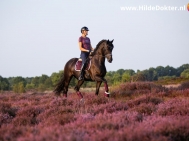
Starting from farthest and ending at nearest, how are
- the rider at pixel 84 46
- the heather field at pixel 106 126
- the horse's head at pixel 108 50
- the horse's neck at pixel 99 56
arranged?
the rider at pixel 84 46, the horse's neck at pixel 99 56, the horse's head at pixel 108 50, the heather field at pixel 106 126

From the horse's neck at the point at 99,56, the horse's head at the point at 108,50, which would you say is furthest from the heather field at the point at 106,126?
the horse's neck at the point at 99,56

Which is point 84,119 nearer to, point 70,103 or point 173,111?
point 173,111

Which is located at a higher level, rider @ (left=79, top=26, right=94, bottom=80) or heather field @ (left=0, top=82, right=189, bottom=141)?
rider @ (left=79, top=26, right=94, bottom=80)

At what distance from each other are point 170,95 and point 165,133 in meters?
7.90

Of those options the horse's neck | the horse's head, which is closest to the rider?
the horse's neck

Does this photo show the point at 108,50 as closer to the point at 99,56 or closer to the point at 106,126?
the point at 99,56

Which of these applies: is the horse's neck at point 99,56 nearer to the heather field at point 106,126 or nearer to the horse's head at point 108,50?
the horse's head at point 108,50

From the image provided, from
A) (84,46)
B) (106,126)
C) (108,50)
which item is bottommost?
(106,126)

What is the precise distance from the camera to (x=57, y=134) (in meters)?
4.23

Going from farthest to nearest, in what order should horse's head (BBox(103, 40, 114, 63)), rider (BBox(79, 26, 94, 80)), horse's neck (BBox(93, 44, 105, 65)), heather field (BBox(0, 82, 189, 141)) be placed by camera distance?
rider (BBox(79, 26, 94, 80))
horse's neck (BBox(93, 44, 105, 65))
horse's head (BBox(103, 40, 114, 63))
heather field (BBox(0, 82, 189, 141))

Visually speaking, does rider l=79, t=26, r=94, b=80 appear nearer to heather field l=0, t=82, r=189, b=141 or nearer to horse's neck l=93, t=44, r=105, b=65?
horse's neck l=93, t=44, r=105, b=65

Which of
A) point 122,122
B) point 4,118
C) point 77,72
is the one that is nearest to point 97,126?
point 122,122

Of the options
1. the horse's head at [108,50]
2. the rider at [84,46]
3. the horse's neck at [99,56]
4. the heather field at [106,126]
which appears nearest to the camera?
the heather field at [106,126]

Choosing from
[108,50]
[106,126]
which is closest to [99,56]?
[108,50]
